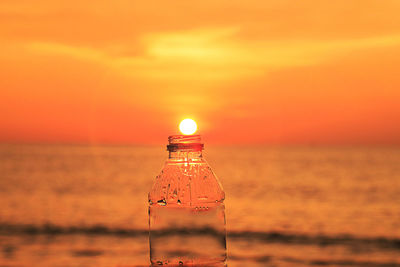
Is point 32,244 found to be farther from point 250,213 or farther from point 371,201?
point 371,201

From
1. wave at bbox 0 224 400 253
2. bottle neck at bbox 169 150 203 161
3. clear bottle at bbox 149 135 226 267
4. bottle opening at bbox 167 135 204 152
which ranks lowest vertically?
clear bottle at bbox 149 135 226 267

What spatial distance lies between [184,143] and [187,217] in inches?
23.9

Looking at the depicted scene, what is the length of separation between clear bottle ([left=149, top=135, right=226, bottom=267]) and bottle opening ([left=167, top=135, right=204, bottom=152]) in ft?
0.79

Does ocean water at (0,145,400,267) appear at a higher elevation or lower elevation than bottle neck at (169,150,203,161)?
higher

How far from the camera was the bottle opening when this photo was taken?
324cm

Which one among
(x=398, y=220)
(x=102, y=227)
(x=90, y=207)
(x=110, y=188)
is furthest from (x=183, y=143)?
(x=110, y=188)

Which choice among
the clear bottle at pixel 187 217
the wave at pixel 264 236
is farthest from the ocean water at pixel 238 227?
the clear bottle at pixel 187 217

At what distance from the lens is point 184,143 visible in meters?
3.24

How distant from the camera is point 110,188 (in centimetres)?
4266

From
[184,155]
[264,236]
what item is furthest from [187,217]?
[264,236]

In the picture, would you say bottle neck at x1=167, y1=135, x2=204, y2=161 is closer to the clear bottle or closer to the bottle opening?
the bottle opening

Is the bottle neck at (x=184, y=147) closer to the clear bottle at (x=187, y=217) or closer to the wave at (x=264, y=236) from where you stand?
the clear bottle at (x=187, y=217)

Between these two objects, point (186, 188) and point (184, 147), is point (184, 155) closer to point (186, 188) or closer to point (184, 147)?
point (184, 147)

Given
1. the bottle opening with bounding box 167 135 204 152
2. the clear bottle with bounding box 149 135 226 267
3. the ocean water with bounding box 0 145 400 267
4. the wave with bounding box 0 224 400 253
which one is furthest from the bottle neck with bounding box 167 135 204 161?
the wave with bounding box 0 224 400 253
